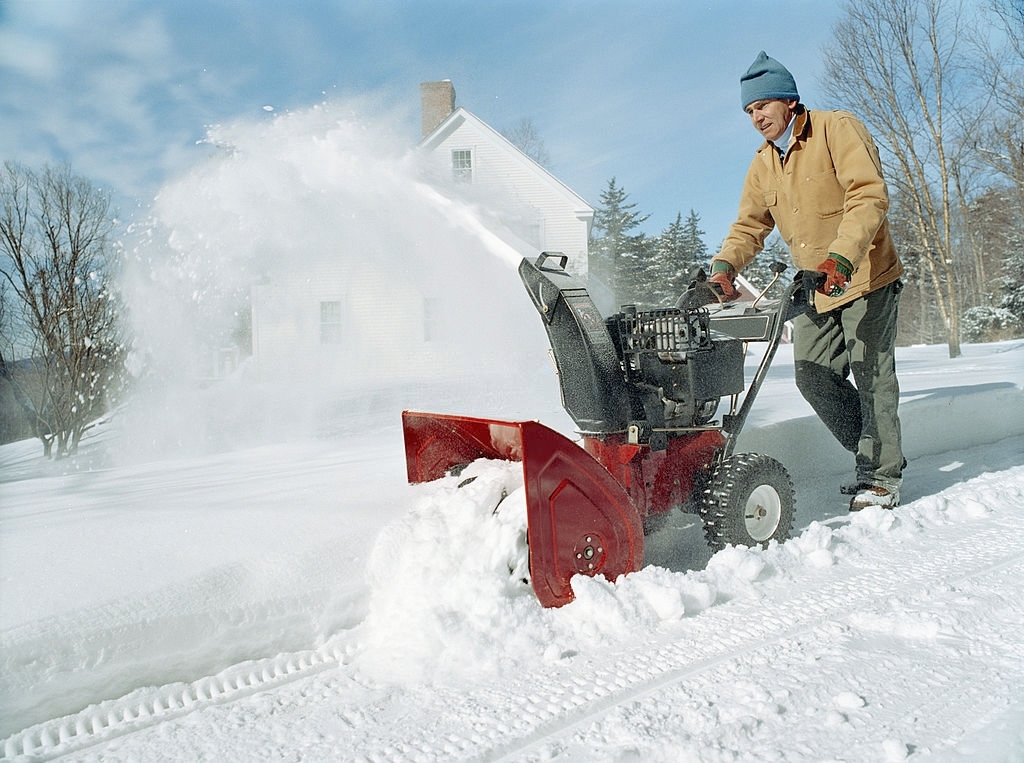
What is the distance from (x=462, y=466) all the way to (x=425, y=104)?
1859 cm

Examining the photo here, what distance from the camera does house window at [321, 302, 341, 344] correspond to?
14.9 meters

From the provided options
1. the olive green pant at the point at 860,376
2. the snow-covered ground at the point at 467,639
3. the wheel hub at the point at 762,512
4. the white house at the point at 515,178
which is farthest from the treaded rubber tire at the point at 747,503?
the white house at the point at 515,178

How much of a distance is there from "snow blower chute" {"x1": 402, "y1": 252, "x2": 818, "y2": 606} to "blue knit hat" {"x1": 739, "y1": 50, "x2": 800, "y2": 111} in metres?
0.88

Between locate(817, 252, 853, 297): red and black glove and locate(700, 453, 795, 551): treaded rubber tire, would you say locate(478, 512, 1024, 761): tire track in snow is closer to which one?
locate(700, 453, 795, 551): treaded rubber tire

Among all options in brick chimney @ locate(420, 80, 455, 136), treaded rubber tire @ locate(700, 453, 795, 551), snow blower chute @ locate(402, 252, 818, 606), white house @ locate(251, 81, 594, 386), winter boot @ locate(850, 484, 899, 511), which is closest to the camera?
snow blower chute @ locate(402, 252, 818, 606)

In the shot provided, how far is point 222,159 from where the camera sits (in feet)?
28.3

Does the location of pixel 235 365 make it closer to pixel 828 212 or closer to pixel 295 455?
pixel 295 455

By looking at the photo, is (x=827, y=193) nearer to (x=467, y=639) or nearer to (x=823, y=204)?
(x=823, y=204)

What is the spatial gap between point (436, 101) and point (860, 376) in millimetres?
18146

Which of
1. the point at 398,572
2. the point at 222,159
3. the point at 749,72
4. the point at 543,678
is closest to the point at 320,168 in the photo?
the point at 222,159

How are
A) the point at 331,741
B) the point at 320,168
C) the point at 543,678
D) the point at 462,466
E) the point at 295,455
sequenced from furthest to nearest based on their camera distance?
1. the point at 320,168
2. the point at 295,455
3. the point at 462,466
4. the point at 543,678
5. the point at 331,741

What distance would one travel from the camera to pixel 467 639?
6.83ft

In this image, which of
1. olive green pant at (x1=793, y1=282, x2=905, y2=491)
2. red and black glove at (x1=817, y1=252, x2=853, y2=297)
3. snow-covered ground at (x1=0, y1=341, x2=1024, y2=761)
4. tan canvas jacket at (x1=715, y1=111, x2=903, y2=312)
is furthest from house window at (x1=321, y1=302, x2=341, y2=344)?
red and black glove at (x1=817, y1=252, x2=853, y2=297)

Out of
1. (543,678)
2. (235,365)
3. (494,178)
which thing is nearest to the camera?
(543,678)
